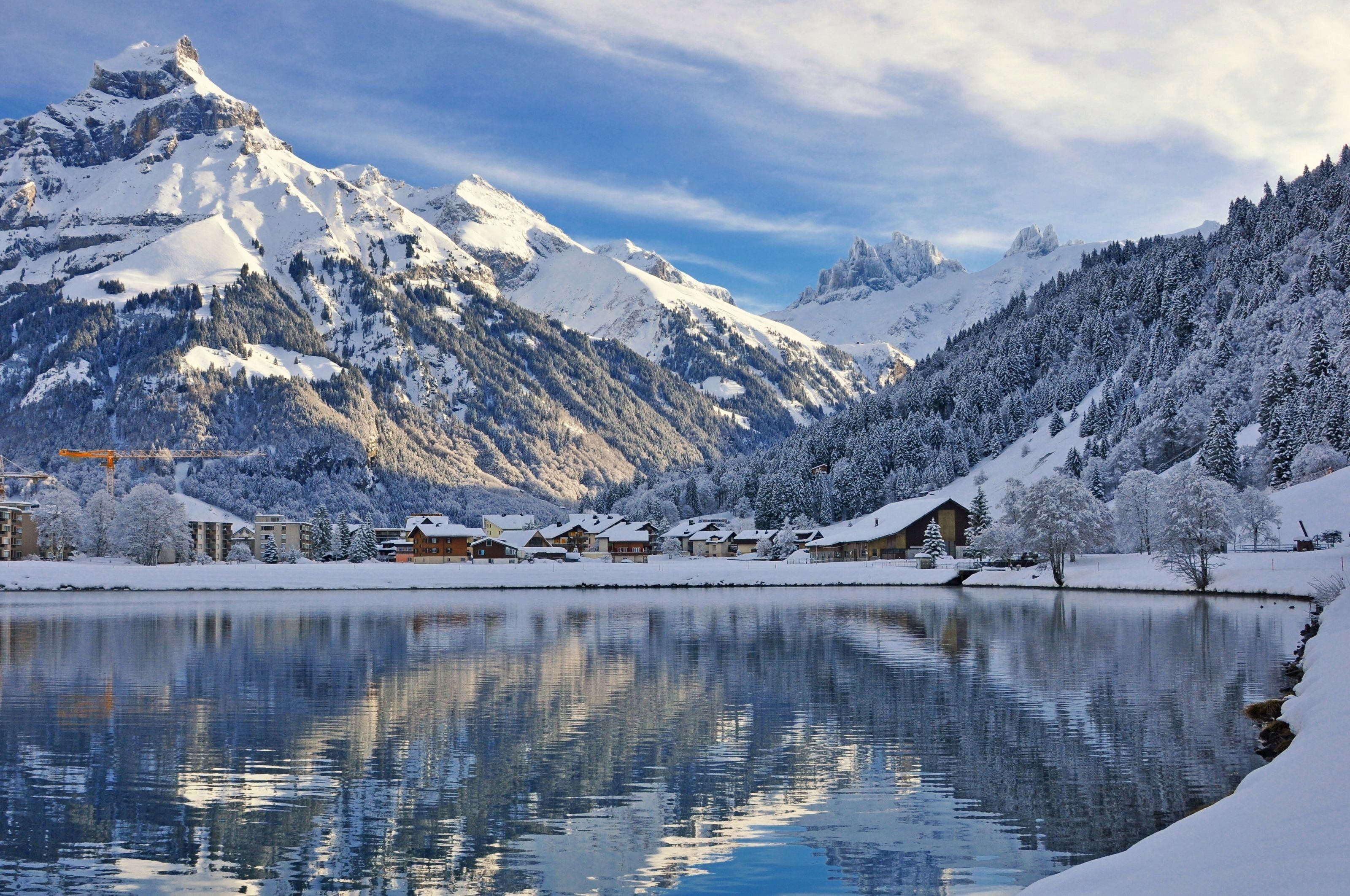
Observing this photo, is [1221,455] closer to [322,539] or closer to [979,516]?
[979,516]

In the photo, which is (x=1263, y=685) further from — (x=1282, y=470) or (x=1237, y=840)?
(x=1282, y=470)

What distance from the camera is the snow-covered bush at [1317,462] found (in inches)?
4422

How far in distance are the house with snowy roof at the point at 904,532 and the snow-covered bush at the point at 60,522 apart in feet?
323

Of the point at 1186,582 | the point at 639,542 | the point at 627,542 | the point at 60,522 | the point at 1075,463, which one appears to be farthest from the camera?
the point at 627,542

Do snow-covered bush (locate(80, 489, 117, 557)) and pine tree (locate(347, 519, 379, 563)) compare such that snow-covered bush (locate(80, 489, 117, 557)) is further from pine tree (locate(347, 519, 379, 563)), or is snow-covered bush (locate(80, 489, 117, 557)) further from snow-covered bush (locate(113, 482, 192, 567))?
pine tree (locate(347, 519, 379, 563))

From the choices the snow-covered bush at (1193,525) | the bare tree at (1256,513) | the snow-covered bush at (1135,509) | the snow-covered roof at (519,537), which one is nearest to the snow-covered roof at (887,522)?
the snow-covered bush at (1135,509)

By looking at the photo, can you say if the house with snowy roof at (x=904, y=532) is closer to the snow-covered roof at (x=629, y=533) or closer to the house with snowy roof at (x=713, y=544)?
the house with snowy roof at (x=713, y=544)

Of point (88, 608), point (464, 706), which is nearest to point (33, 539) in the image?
point (88, 608)

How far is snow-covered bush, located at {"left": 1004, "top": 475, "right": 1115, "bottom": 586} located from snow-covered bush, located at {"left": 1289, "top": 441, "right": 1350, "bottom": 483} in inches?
1181

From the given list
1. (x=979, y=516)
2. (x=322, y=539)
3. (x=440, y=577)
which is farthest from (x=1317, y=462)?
(x=322, y=539)

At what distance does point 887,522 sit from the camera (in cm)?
14750

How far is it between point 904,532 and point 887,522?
5.92 m

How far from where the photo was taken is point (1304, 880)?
10.9 metres

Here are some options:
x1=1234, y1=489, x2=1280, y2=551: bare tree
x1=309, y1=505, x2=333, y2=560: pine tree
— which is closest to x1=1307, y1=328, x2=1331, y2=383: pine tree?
x1=1234, y1=489, x2=1280, y2=551: bare tree
